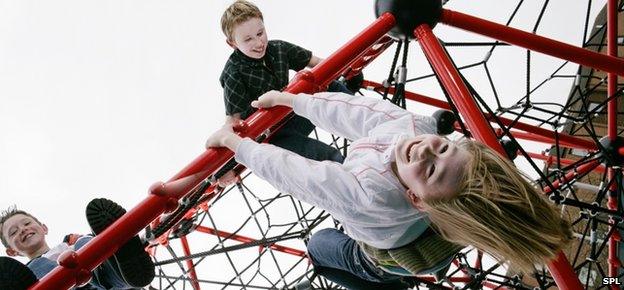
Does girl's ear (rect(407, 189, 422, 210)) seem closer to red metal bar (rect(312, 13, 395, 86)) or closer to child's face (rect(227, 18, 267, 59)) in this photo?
red metal bar (rect(312, 13, 395, 86))

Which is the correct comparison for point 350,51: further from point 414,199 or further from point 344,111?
point 414,199

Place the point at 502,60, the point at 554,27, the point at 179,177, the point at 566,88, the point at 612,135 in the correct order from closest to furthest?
1. the point at 179,177
2. the point at 612,135
3. the point at 554,27
4. the point at 502,60
5. the point at 566,88

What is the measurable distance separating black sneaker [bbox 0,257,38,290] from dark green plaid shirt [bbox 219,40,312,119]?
111cm

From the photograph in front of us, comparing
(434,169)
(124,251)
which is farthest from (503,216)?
(124,251)

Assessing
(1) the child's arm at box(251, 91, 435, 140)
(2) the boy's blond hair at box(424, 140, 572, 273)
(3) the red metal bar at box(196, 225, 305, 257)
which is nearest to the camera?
(2) the boy's blond hair at box(424, 140, 572, 273)

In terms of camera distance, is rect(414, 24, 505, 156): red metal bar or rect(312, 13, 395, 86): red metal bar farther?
rect(312, 13, 395, 86): red metal bar

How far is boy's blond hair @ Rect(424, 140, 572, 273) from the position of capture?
1.40m

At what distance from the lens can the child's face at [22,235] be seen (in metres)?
2.82

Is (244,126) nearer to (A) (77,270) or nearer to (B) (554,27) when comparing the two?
(A) (77,270)

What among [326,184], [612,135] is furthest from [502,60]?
[326,184]

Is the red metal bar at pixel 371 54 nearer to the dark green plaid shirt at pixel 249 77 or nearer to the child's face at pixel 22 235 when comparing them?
the dark green plaid shirt at pixel 249 77

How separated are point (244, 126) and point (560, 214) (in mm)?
930

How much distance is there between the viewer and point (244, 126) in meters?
1.72

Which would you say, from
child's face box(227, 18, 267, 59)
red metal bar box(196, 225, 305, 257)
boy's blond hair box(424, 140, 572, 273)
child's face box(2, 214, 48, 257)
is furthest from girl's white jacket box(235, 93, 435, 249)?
red metal bar box(196, 225, 305, 257)
